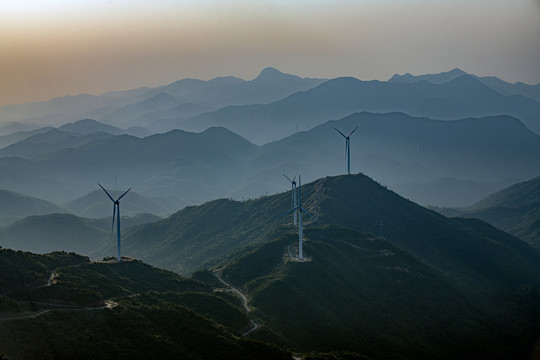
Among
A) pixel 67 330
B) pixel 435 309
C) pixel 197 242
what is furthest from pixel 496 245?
pixel 67 330

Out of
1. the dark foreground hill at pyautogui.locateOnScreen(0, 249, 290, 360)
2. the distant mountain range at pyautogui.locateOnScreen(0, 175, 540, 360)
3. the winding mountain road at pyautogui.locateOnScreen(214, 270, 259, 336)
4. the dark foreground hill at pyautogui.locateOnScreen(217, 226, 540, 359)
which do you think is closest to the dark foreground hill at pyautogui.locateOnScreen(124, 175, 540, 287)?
the distant mountain range at pyautogui.locateOnScreen(0, 175, 540, 360)

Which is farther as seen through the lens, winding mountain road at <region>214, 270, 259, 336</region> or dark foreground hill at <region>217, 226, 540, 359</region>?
dark foreground hill at <region>217, 226, 540, 359</region>

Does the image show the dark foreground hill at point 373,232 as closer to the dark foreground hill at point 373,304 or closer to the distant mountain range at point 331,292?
the distant mountain range at point 331,292

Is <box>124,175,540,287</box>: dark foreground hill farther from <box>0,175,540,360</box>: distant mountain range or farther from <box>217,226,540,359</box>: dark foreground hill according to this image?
<box>217,226,540,359</box>: dark foreground hill

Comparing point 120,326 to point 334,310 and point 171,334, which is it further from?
point 334,310

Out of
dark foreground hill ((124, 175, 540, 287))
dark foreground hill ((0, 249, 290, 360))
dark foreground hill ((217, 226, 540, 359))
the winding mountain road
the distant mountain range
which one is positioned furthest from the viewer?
dark foreground hill ((124, 175, 540, 287))

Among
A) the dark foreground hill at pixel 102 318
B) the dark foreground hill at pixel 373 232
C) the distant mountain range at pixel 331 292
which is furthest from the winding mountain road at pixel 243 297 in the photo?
the dark foreground hill at pixel 373 232

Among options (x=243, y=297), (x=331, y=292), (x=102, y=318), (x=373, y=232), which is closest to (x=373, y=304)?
(x=331, y=292)
